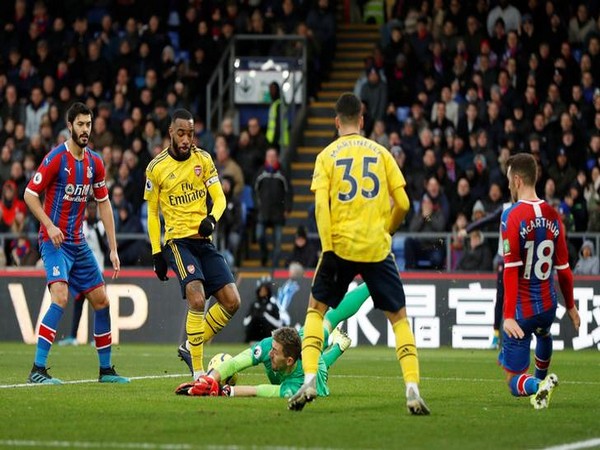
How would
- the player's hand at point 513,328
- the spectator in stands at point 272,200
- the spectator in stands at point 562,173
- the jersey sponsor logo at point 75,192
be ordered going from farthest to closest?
1. the spectator in stands at point 272,200
2. the spectator in stands at point 562,173
3. the jersey sponsor logo at point 75,192
4. the player's hand at point 513,328

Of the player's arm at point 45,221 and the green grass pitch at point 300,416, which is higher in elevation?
the player's arm at point 45,221

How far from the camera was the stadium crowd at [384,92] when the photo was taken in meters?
24.6

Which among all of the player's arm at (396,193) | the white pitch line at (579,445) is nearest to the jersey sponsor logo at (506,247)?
the player's arm at (396,193)

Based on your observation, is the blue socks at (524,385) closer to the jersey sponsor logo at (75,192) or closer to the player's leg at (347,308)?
the player's leg at (347,308)

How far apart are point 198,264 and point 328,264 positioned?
3.11 metres

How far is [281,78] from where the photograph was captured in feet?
96.0

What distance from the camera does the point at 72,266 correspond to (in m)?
13.6

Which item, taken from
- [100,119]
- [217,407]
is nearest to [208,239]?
[217,407]

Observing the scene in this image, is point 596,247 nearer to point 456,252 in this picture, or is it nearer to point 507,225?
point 456,252

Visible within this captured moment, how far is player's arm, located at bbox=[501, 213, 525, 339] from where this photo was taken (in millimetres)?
10766

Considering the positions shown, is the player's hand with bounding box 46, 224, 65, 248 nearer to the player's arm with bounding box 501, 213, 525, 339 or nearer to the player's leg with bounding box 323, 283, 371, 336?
the player's leg with bounding box 323, 283, 371, 336

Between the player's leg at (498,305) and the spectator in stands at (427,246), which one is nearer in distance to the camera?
the player's leg at (498,305)

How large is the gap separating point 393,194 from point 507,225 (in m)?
1.07

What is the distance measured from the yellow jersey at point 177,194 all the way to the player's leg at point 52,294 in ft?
2.87
